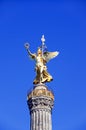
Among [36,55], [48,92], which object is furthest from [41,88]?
[36,55]

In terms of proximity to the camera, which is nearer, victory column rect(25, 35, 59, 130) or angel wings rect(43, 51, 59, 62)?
victory column rect(25, 35, 59, 130)

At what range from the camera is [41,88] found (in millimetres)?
46250

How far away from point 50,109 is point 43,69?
14.1 feet

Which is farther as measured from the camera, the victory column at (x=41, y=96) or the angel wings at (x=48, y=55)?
the angel wings at (x=48, y=55)

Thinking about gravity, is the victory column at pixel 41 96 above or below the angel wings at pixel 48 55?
below

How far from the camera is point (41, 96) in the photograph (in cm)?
4556

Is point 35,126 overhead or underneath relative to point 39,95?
underneath

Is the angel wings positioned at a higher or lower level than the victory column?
higher

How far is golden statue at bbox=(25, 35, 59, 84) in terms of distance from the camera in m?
47.3

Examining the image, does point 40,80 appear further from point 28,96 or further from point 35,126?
point 35,126

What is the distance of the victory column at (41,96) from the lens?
44.0 m

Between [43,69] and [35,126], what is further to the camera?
[43,69]

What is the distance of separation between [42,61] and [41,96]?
4.23m

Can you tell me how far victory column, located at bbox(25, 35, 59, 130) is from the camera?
44025 millimetres
